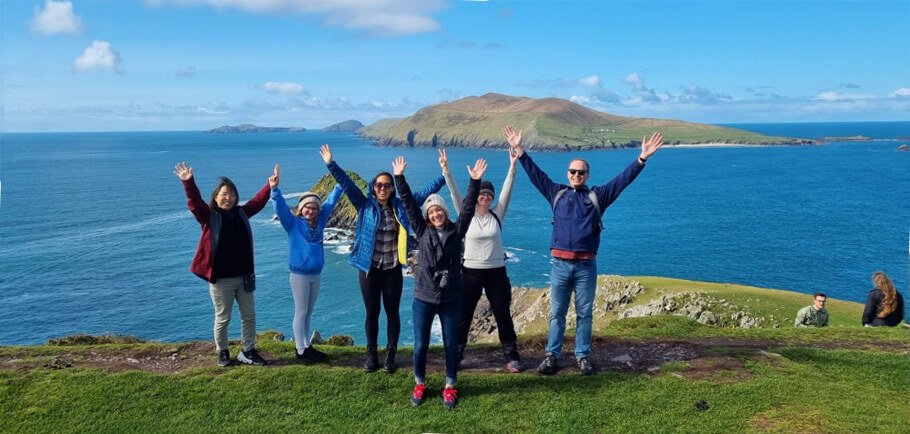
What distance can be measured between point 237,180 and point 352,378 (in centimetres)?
13314

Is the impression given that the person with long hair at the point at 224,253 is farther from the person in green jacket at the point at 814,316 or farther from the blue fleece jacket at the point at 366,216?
the person in green jacket at the point at 814,316

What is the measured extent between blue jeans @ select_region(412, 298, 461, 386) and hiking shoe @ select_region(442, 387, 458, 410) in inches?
4.3

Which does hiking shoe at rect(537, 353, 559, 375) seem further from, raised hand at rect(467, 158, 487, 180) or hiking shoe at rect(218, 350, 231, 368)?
hiking shoe at rect(218, 350, 231, 368)

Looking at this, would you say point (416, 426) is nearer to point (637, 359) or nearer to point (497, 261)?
point (497, 261)

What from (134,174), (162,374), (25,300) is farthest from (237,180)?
(162,374)

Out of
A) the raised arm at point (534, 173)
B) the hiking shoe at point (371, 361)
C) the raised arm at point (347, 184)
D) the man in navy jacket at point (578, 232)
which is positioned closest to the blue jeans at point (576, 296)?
the man in navy jacket at point (578, 232)

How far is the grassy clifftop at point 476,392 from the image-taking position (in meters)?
7.76

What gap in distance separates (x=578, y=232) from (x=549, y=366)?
2.33m

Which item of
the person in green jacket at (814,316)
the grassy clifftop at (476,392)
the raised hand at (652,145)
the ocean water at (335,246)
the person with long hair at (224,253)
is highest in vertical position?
the raised hand at (652,145)

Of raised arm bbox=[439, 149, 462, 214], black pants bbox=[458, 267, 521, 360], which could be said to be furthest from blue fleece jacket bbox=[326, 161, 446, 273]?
black pants bbox=[458, 267, 521, 360]

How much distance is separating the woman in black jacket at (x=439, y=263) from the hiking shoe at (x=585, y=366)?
91.2 inches

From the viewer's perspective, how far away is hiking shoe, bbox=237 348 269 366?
9516mm

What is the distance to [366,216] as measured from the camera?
28.7 feet

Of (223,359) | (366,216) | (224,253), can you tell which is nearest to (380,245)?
(366,216)
